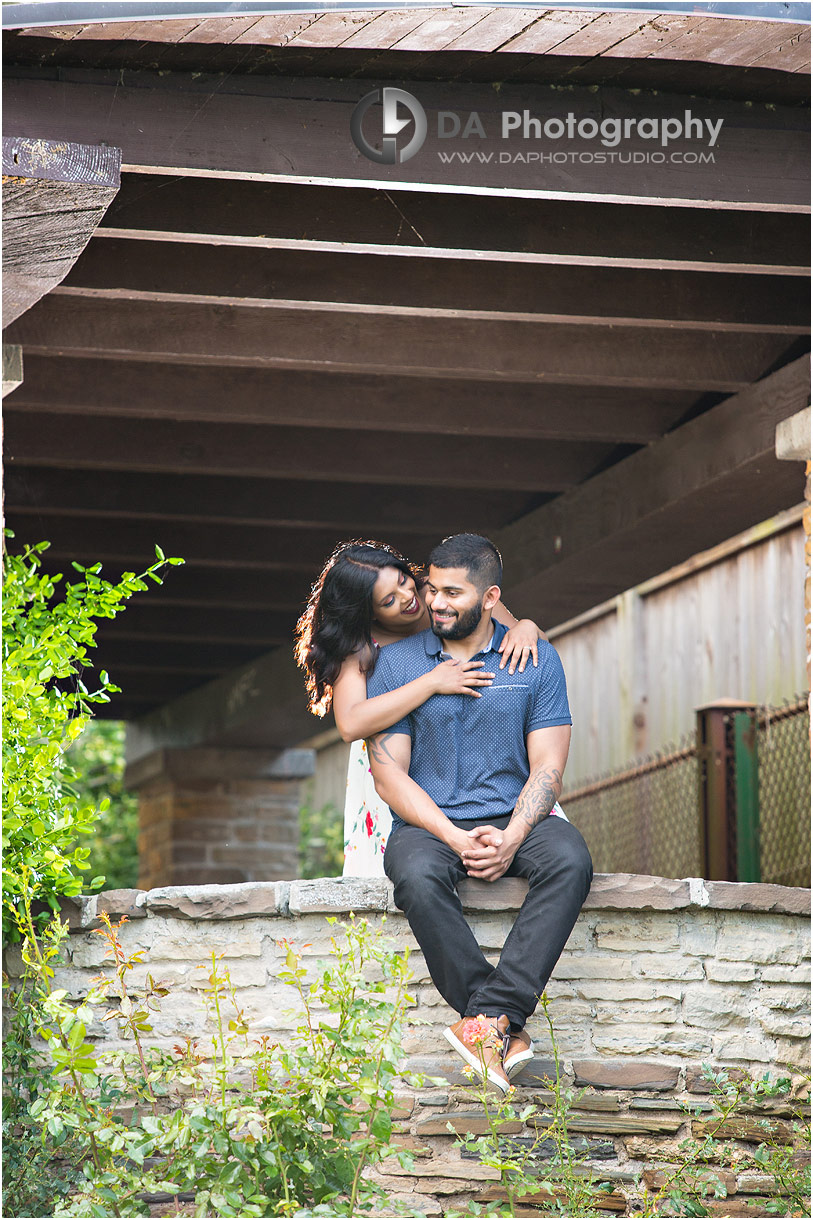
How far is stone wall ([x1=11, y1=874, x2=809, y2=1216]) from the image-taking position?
3.46 m

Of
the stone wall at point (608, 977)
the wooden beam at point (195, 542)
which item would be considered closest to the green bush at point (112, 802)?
the wooden beam at point (195, 542)

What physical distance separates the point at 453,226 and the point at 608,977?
197 cm

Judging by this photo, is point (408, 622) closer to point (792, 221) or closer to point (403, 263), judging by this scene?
point (403, 263)

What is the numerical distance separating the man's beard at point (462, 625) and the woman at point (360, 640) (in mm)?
94

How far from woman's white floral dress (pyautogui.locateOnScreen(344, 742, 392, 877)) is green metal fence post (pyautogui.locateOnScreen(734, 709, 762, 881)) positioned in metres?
2.72

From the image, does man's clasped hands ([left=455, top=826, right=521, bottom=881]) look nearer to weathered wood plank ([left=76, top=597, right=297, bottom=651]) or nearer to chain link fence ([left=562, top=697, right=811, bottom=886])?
chain link fence ([left=562, top=697, right=811, bottom=886])

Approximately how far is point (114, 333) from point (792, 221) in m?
2.03

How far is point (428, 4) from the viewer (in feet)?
9.23

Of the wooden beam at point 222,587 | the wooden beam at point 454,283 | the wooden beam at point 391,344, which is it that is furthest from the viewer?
the wooden beam at point 222,587

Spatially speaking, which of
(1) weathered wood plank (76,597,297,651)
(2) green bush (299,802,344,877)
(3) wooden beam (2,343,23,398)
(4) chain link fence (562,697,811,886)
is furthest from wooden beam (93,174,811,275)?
(2) green bush (299,802,344,877)

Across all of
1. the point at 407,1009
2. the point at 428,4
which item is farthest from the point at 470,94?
the point at 407,1009

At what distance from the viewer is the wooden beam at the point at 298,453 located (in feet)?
17.8

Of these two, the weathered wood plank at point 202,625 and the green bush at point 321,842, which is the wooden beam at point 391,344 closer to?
the weathered wood plank at point 202,625

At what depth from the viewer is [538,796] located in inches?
138
